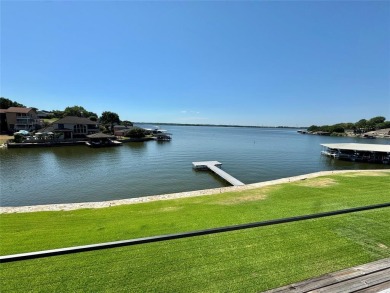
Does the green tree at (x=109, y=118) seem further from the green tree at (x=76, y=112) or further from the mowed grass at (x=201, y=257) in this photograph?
the mowed grass at (x=201, y=257)

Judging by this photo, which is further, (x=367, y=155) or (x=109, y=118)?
(x=109, y=118)

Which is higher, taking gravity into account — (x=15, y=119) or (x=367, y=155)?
(x=15, y=119)

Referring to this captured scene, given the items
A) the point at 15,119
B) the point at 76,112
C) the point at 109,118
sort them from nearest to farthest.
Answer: the point at 15,119, the point at 109,118, the point at 76,112

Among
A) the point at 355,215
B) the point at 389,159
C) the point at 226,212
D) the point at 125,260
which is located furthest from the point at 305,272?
the point at 389,159

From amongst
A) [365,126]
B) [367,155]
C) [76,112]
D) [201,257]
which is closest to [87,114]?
[76,112]

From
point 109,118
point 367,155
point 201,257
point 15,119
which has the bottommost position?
point 367,155

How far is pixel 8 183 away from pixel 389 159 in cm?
4587

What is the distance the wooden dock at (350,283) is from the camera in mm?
2275

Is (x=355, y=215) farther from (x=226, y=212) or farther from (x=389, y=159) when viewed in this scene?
(x=389, y=159)

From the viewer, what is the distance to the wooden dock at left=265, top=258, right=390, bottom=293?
7.47 ft

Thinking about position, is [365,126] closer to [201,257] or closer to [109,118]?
[109,118]

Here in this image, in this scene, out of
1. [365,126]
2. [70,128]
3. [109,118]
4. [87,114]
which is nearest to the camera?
[70,128]

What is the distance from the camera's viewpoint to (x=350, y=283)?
2.36m

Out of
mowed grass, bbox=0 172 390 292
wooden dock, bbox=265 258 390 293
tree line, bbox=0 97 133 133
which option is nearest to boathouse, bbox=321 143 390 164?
mowed grass, bbox=0 172 390 292
